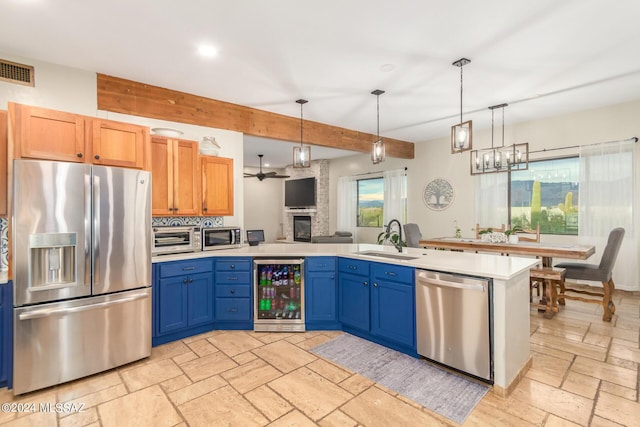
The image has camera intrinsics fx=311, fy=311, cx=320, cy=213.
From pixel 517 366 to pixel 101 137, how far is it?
3.92 meters

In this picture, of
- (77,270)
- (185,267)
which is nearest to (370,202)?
(185,267)

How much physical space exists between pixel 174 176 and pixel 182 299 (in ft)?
4.31

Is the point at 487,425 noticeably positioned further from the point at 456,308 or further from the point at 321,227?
the point at 321,227

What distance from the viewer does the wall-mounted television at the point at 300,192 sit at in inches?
344

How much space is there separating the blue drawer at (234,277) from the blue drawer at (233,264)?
0.14 feet

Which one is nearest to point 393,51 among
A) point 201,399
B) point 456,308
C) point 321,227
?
point 456,308

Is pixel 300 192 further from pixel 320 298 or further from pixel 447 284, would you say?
pixel 447 284

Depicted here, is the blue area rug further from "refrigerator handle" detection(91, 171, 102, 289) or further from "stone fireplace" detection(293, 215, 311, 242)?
"stone fireplace" detection(293, 215, 311, 242)

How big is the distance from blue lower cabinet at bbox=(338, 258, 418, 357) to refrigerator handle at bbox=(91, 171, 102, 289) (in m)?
2.23

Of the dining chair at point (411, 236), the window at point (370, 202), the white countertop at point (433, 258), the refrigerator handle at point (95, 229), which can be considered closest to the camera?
the white countertop at point (433, 258)

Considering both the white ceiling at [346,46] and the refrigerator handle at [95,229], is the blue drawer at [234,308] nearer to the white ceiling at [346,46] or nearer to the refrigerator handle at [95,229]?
the refrigerator handle at [95,229]

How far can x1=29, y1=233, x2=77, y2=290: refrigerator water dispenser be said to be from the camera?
2.29 meters

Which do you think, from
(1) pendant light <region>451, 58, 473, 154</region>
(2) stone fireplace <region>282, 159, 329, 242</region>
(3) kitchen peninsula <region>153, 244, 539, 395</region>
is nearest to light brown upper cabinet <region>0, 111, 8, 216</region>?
(3) kitchen peninsula <region>153, 244, 539, 395</region>

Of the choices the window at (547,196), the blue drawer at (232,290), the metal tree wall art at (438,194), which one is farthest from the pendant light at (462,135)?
the metal tree wall art at (438,194)
